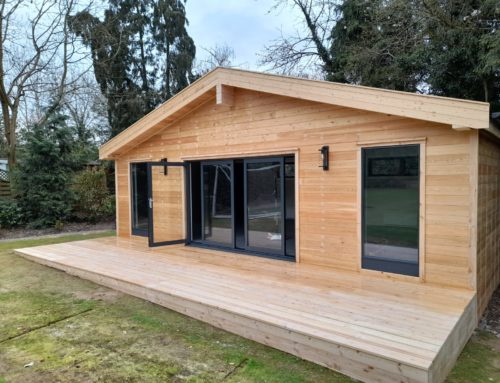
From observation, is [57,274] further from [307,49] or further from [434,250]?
[307,49]

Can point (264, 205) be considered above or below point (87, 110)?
below

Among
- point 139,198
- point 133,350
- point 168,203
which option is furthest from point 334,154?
point 139,198

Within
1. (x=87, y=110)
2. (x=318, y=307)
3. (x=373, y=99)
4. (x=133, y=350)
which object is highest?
(x=87, y=110)

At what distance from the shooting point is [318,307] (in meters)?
3.65

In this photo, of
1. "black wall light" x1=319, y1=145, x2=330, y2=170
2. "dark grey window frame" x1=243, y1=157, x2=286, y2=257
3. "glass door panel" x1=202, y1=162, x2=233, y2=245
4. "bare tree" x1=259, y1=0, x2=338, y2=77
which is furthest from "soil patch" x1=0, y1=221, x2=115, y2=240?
"black wall light" x1=319, y1=145, x2=330, y2=170

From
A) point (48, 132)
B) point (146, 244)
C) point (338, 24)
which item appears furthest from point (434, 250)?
point (48, 132)

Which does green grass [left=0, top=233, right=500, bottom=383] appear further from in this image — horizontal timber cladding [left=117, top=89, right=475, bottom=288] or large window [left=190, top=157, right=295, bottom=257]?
large window [left=190, top=157, right=295, bottom=257]

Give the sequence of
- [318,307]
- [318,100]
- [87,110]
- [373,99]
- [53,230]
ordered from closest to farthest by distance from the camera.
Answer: [318,307] → [373,99] → [318,100] → [53,230] → [87,110]

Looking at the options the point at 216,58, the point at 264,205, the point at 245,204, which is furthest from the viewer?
the point at 216,58

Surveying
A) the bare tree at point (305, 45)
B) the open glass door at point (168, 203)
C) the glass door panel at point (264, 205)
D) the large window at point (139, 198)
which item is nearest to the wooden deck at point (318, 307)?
the glass door panel at point (264, 205)

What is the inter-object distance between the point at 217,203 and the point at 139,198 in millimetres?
2360

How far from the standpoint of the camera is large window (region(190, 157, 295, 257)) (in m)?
5.87

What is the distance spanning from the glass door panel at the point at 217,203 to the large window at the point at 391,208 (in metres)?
2.72

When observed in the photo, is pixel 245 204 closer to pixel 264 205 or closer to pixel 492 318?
pixel 264 205
